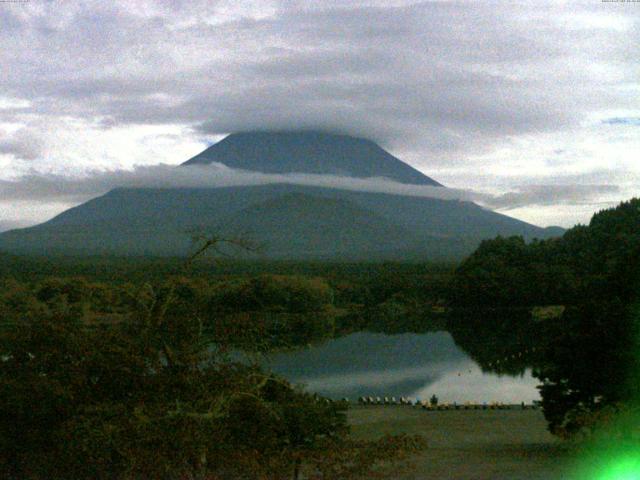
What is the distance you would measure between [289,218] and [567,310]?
128 meters

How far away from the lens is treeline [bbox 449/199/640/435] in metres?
11.4

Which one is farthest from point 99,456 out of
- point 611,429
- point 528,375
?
point 528,375

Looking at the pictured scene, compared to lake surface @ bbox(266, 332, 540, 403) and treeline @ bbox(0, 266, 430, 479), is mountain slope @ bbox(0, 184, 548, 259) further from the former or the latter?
treeline @ bbox(0, 266, 430, 479)

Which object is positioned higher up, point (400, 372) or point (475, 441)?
point (475, 441)

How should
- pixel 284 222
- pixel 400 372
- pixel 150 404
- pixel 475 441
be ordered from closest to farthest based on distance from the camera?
pixel 150 404 < pixel 475 441 < pixel 400 372 < pixel 284 222

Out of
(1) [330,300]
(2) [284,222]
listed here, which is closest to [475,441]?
(1) [330,300]

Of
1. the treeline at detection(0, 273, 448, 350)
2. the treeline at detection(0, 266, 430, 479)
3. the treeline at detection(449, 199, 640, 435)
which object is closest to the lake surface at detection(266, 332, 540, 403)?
the treeline at detection(449, 199, 640, 435)

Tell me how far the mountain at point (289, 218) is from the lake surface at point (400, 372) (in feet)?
233

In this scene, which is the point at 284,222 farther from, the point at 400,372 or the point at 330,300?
the point at 400,372

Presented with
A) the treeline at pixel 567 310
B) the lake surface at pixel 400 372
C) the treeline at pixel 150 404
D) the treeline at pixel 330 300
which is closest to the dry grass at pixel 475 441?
the treeline at pixel 567 310

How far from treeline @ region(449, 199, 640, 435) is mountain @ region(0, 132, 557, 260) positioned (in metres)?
50.1

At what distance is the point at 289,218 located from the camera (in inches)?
5566

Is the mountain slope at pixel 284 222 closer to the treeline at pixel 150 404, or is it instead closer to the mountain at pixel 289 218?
the mountain at pixel 289 218

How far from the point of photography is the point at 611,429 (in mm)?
7133
